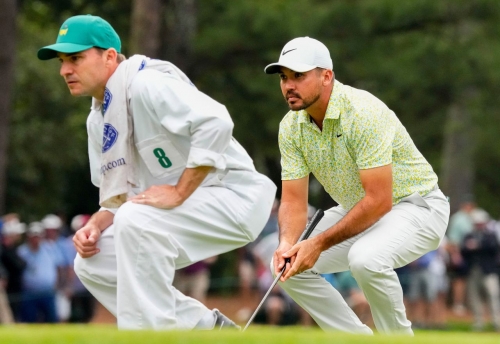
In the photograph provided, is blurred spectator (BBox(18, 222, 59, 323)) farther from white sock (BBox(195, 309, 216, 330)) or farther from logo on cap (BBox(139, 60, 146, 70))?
logo on cap (BBox(139, 60, 146, 70))

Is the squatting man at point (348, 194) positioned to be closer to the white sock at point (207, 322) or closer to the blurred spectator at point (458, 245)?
the white sock at point (207, 322)

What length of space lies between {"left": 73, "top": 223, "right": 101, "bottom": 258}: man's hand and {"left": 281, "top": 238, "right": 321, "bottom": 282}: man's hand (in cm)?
119

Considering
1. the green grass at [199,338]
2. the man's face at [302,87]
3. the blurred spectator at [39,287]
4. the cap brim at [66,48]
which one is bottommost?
the blurred spectator at [39,287]

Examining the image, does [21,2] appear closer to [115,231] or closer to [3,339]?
[115,231]

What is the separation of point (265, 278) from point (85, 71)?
1205 cm

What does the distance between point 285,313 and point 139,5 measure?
5.61 meters

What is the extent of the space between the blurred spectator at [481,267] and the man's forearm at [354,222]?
14582 mm

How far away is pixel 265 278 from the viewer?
18328 mm

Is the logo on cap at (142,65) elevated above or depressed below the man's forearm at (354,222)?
above

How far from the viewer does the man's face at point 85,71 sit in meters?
6.57

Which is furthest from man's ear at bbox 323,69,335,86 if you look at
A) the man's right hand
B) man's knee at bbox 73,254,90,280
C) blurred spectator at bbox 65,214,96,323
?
blurred spectator at bbox 65,214,96,323

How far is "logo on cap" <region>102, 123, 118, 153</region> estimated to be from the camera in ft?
21.4

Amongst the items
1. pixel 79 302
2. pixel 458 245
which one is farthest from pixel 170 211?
pixel 458 245

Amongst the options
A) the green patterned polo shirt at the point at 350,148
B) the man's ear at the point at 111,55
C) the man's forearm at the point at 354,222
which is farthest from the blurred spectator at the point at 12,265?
the man's forearm at the point at 354,222
